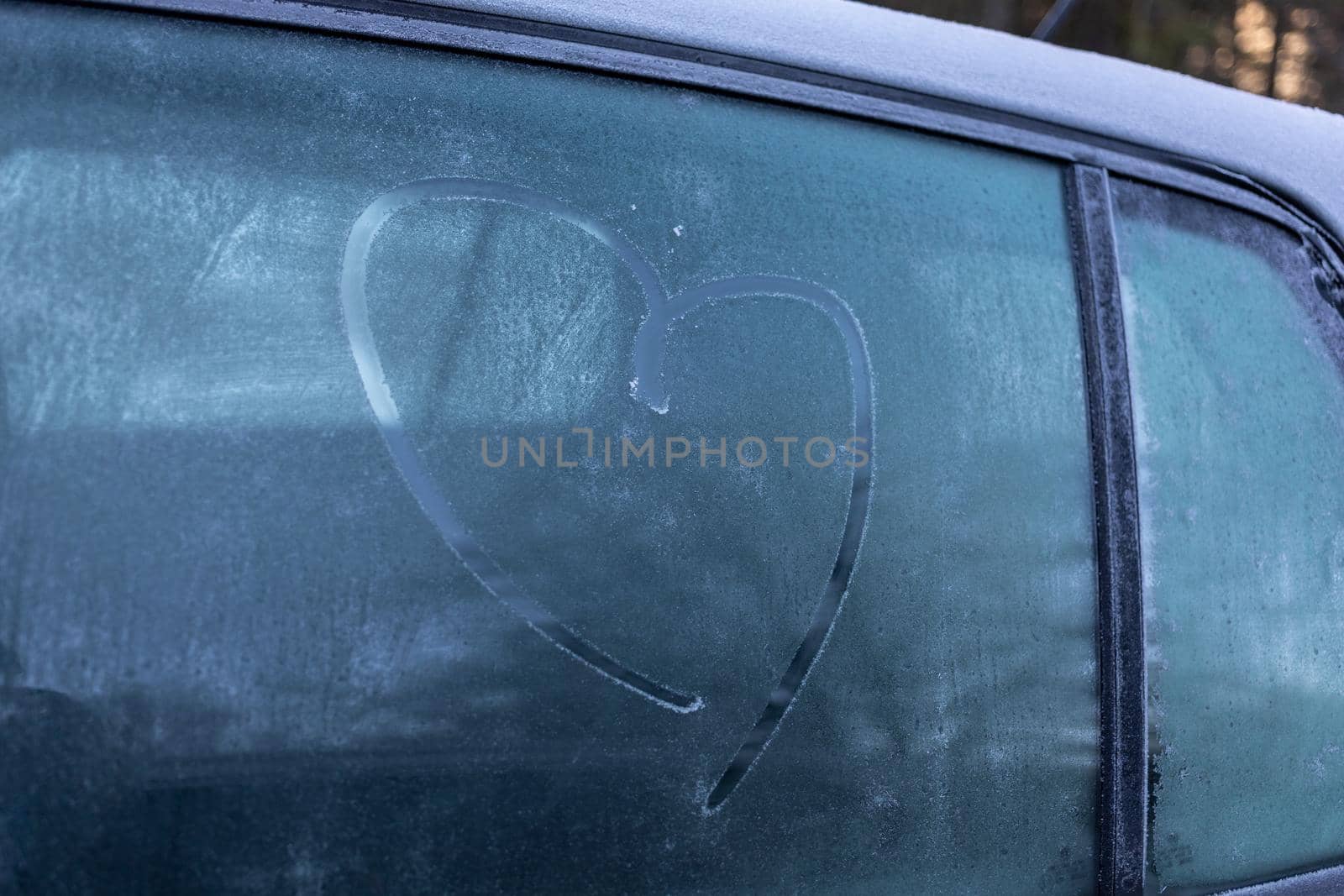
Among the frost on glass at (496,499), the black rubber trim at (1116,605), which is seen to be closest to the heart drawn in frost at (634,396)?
the frost on glass at (496,499)

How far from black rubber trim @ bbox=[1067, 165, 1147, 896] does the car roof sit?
0.89 feet

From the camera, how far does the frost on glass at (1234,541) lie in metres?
1.26

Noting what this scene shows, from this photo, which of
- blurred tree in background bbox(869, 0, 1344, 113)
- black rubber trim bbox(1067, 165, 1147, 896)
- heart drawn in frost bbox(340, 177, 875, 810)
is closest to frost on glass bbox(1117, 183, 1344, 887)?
black rubber trim bbox(1067, 165, 1147, 896)

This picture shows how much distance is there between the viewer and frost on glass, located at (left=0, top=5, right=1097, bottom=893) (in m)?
0.92

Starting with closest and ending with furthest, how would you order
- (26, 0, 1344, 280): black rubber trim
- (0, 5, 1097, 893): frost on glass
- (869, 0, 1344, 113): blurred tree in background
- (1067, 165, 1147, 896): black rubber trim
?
(0, 5, 1097, 893): frost on glass < (26, 0, 1344, 280): black rubber trim < (1067, 165, 1147, 896): black rubber trim < (869, 0, 1344, 113): blurred tree in background

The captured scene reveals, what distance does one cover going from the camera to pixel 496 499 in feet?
3.33

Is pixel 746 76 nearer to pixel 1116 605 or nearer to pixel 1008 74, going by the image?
pixel 1008 74

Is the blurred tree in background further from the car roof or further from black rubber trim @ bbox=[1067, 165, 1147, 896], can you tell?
black rubber trim @ bbox=[1067, 165, 1147, 896]

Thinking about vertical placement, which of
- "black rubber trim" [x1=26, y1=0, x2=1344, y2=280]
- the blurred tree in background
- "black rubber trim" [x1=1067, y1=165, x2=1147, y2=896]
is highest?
the blurred tree in background

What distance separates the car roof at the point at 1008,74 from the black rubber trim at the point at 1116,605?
0.27 m

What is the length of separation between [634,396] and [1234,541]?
0.75m

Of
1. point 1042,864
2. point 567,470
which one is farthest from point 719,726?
point 1042,864

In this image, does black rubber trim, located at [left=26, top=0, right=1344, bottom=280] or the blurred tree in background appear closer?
black rubber trim, located at [left=26, top=0, right=1344, bottom=280]

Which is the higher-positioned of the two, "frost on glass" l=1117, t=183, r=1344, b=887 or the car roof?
the car roof
